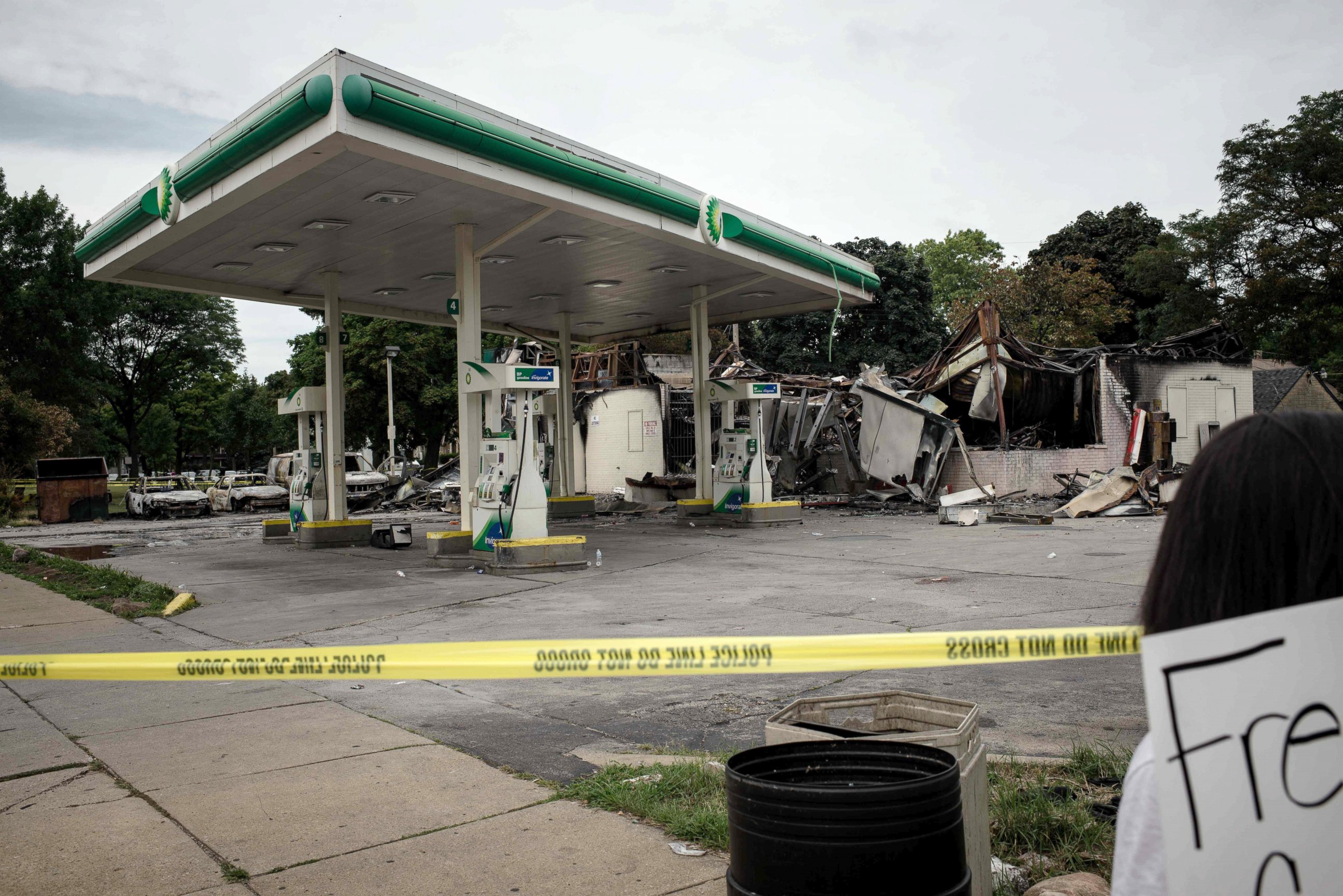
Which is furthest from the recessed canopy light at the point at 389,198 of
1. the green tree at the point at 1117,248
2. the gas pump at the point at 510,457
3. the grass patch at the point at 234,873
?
the green tree at the point at 1117,248

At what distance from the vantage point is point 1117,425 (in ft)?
78.5

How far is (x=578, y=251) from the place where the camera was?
17016 mm

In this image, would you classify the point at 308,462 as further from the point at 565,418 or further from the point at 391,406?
the point at 391,406

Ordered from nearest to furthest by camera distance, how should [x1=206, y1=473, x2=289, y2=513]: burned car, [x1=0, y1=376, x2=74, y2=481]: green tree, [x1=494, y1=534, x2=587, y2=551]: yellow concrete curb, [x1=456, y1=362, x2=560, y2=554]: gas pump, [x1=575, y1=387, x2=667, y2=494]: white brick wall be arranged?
[x1=494, y1=534, x2=587, y2=551]: yellow concrete curb
[x1=456, y1=362, x2=560, y2=554]: gas pump
[x1=575, y1=387, x2=667, y2=494]: white brick wall
[x1=0, y1=376, x2=74, y2=481]: green tree
[x1=206, y1=473, x2=289, y2=513]: burned car

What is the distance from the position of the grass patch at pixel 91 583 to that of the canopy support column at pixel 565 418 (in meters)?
11.1

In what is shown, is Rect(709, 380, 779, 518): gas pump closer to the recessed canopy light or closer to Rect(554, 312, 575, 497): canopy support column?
Rect(554, 312, 575, 497): canopy support column

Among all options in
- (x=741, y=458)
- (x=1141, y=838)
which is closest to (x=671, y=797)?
(x=1141, y=838)

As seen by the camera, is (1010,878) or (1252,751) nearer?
(1252,751)

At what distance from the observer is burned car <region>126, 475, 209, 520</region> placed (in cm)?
3002

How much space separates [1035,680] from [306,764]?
14.5 ft

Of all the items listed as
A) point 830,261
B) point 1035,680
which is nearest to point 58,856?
point 1035,680

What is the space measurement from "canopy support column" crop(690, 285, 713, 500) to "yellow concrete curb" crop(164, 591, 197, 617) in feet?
40.1

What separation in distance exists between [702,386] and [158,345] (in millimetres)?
37617

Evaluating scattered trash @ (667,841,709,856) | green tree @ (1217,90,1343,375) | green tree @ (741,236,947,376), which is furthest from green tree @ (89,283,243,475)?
scattered trash @ (667,841,709,856)
